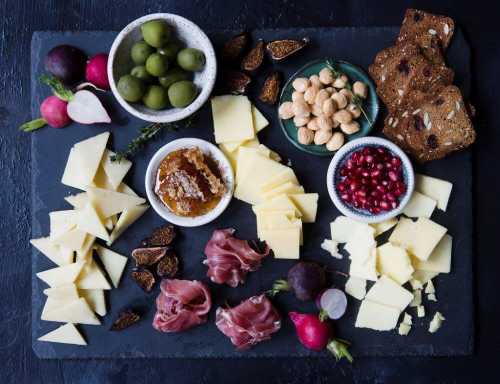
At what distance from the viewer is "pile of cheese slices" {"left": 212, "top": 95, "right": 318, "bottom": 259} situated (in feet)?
7.61

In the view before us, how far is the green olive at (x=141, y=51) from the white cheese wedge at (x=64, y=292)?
850 mm

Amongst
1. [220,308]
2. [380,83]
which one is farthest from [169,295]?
[380,83]

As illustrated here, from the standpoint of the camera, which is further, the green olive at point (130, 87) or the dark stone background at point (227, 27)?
the dark stone background at point (227, 27)

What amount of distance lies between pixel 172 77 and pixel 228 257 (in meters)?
0.65

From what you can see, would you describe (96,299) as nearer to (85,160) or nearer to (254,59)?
(85,160)

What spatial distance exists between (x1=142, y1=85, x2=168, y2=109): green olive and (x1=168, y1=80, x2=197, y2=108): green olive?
0.09ft

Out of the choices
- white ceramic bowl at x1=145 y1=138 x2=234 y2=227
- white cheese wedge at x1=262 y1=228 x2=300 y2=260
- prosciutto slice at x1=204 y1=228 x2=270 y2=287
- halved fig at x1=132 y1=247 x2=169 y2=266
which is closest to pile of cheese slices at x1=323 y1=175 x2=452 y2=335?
white cheese wedge at x1=262 y1=228 x2=300 y2=260

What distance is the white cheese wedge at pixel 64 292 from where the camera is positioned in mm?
2391

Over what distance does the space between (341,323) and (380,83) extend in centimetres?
87

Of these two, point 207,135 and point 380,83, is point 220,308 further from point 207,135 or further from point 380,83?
point 380,83

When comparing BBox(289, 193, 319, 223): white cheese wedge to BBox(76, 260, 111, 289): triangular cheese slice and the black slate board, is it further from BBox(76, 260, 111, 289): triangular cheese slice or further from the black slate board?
BBox(76, 260, 111, 289): triangular cheese slice

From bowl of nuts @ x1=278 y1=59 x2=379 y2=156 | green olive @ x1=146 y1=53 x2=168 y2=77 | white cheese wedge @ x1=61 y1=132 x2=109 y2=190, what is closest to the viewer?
green olive @ x1=146 y1=53 x2=168 y2=77

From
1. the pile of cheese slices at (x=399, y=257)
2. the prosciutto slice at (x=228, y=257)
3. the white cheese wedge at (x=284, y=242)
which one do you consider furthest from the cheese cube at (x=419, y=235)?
the prosciutto slice at (x=228, y=257)

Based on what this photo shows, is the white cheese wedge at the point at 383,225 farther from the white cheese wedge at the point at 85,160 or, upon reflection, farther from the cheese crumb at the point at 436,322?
the white cheese wedge at the point at 85,160
